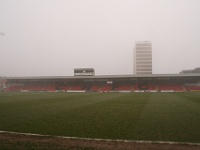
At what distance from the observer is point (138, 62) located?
10869 centimetres

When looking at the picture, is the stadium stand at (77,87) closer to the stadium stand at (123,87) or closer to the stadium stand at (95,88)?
the stadium stand at (95,88)

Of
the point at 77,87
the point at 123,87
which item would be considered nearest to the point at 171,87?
the point at 123,87

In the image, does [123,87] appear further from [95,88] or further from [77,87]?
[77,87]

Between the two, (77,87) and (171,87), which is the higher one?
(171,87)

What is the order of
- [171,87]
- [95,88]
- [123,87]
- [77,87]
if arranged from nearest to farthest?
[171,87] → [123,87] → [95,88] → [77,87]

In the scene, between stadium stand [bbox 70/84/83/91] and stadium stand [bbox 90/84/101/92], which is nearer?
stadium stand [bbox 90/84/101/92]

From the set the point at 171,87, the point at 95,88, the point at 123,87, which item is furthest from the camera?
the point at 95,88

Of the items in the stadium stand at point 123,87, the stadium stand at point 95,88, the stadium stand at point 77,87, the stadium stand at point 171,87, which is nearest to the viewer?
the stadium stand at point 171,87

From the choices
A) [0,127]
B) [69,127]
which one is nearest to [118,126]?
[69,127]

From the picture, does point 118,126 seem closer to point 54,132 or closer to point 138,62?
point 54,132

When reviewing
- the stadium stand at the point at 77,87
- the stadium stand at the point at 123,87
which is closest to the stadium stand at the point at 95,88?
the stadium stand at the point at 77,87

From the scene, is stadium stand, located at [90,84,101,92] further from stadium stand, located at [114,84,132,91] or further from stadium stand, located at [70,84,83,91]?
stadium stand, located at [114,84,132,91]

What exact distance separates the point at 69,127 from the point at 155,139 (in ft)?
12.5

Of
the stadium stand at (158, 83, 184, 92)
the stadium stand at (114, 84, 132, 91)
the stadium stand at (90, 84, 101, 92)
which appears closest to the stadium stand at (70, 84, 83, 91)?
the stadium stand at (90, 84, 101, 92)
